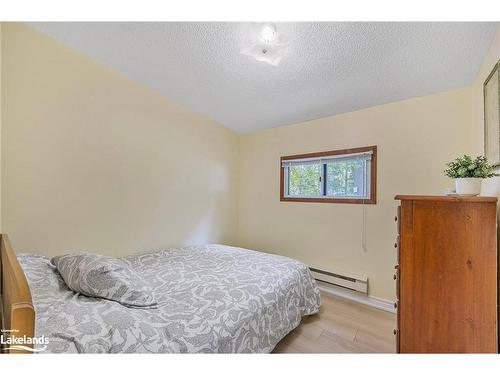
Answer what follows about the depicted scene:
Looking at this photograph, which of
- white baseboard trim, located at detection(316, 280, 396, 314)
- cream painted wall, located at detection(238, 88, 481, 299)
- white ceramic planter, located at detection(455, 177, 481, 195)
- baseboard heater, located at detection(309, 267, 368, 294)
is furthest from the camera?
baseboard heater, located at detection(309, 267, 368, 294)

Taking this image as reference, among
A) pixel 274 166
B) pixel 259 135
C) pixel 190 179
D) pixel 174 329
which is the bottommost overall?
pixel 174 329

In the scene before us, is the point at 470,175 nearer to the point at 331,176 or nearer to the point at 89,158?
the point at 331,176

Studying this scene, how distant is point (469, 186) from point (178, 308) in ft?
5.40

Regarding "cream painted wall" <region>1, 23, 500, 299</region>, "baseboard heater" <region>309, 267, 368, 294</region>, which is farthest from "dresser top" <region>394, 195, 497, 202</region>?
"baseboard heater" <region>309, 267, 368, 294</region>

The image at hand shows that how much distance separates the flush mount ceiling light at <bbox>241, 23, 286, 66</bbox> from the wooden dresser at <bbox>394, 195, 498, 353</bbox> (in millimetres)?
1313

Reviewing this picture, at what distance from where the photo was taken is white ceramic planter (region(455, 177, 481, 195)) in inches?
42.6

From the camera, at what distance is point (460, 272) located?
1003 mm

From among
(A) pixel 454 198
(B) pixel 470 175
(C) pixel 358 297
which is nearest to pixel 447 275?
(A) pixel 454 198

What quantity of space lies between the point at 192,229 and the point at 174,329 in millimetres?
1746

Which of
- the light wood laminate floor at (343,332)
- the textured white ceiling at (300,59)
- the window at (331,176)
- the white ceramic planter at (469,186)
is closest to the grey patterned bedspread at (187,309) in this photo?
the light wood laminate floor at (343,332)

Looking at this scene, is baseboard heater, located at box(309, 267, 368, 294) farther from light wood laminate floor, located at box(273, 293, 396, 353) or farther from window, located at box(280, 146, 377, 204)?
window, located at box(280, 146, 377, 204)

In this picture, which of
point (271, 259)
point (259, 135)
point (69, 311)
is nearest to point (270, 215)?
point (271, 259)
